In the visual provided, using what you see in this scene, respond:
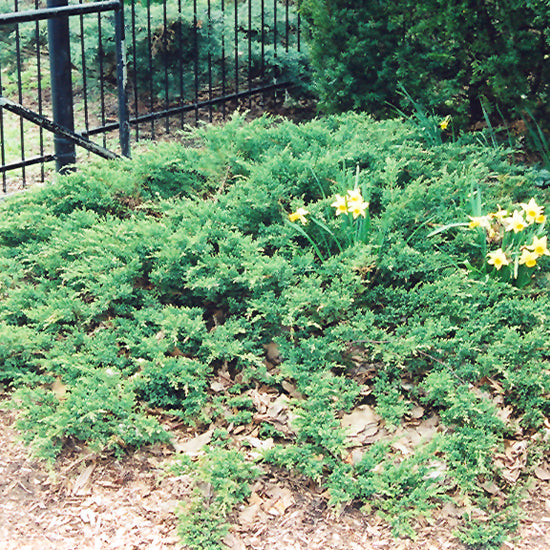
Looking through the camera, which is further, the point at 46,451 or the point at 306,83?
the point at 306,83

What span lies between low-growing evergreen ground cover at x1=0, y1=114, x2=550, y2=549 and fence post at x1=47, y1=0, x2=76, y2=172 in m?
1.44

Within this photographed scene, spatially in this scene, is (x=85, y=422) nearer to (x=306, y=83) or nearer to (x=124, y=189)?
(x=124, y=189)

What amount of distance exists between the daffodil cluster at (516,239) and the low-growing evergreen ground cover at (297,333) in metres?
0.05

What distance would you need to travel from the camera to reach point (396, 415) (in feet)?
10.6

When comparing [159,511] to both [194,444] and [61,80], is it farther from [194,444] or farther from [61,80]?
[61,80]

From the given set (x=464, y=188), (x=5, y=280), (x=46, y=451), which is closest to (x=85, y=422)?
(x=46, y=451)

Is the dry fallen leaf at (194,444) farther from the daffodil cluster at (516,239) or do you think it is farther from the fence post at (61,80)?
the fence post at (61,80)

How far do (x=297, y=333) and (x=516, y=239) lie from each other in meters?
1.17

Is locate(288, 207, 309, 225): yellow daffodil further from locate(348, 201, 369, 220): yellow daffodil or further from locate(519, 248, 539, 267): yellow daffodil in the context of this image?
locate(519, 248, 539, 267): yellow daffodil

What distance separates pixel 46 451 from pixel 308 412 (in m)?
1.06

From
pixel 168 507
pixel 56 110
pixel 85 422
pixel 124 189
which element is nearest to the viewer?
pixel 168 507

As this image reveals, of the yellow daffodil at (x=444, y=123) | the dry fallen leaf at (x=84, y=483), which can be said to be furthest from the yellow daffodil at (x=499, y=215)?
the dry fallen leaf at (x=84, y=483)

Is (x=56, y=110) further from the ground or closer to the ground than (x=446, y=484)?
further from the ground

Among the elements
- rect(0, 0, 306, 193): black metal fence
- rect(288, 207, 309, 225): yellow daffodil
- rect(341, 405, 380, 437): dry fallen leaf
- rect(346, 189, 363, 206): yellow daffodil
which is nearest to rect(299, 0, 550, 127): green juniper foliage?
rect(0, 0, 306, 193): black metal fence
